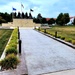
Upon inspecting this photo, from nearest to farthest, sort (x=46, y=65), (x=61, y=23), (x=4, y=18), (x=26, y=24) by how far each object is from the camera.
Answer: (x=46, y=65) → (x=26, y=24) → (x=61, y=23) → (x=4, y=18)

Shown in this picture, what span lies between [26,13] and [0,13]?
99.7ft

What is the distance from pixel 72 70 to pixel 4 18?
3524 inches

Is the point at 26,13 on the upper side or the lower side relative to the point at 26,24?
upper

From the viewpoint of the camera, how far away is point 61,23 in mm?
87438

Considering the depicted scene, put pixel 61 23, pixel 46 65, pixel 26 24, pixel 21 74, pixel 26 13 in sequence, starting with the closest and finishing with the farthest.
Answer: pixel 21 74 → pixel 46 65 → pixel 26 24 → pixel 26 13 → pixel 61 23

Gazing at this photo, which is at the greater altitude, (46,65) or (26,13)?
(26,13)

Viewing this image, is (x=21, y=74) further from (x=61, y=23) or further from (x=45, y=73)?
(x=61, y=23)

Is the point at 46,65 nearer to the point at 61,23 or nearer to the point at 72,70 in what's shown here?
the point at 72,70

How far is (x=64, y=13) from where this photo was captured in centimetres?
9056

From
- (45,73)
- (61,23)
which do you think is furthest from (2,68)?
A: (61,23)

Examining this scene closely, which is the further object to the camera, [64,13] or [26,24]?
[64,13]

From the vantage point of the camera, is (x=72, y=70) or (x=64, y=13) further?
(x=64, y=13)

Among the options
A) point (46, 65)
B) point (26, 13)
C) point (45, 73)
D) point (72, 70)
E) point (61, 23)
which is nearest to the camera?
point (45, 73)

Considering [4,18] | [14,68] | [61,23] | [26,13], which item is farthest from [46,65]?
[4,18]
